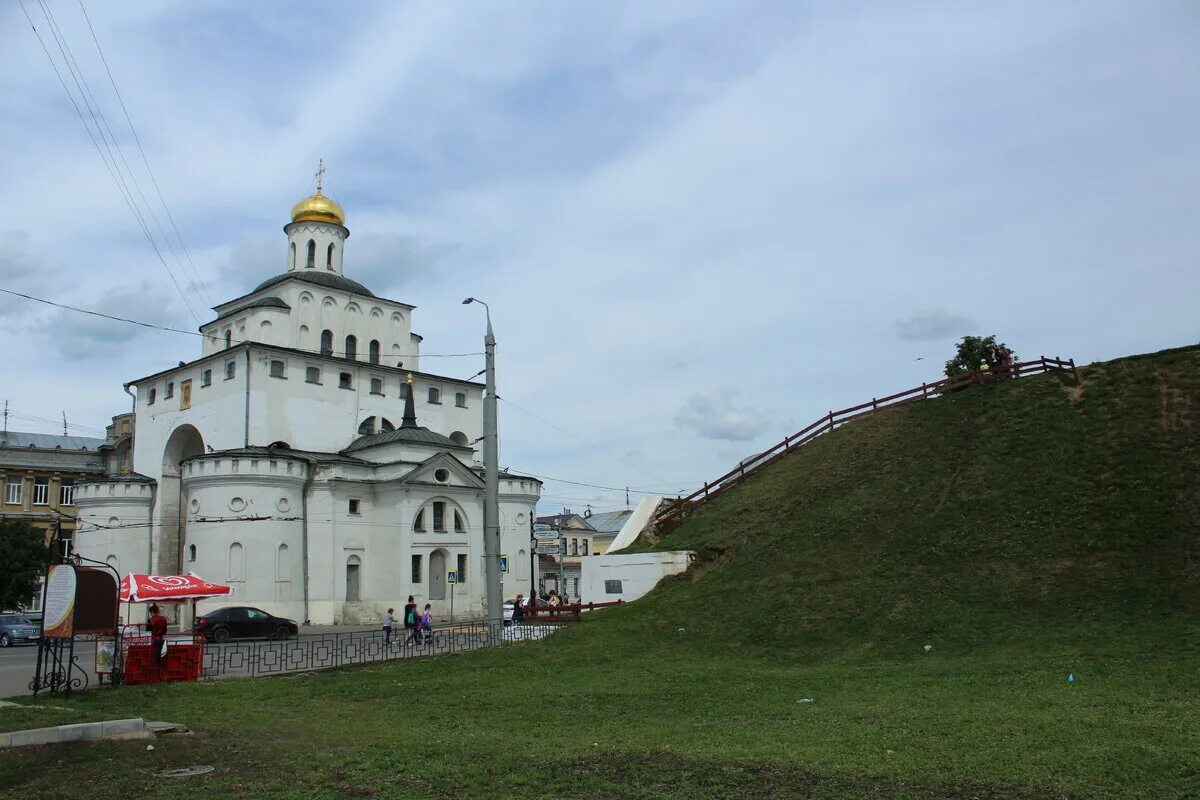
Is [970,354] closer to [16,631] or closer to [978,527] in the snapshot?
[978,527]

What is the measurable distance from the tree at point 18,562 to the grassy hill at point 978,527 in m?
37.1

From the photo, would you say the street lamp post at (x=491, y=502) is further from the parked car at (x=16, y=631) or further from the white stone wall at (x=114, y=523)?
the white stone wall at (x=114, y=523)

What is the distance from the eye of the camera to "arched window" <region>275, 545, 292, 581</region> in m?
43.4

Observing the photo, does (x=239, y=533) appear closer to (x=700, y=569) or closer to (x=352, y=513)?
(x=352, y=513)

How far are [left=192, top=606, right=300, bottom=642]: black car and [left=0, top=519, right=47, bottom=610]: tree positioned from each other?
18.8m

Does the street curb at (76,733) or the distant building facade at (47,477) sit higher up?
the distant building facade at (47,477)

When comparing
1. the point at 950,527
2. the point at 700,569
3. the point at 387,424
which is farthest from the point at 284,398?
the point at 950,527

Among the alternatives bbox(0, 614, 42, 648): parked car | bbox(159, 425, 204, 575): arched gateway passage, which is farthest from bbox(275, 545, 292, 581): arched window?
bbox(0, 614, 42, 648): parked car

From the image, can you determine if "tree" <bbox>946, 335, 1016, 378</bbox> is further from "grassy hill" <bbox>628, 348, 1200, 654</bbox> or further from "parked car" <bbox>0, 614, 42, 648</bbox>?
"parked car" <bbox>0, 614, 42, 648</bbox>

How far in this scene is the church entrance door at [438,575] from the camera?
47344mm

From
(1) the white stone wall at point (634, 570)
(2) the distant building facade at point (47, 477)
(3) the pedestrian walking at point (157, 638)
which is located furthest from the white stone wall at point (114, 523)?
(3) the pedestrian walking at point (157, 638)

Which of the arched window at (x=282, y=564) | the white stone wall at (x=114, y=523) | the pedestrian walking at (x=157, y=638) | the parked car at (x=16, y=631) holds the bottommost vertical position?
the pedestrian walking at (x=157, y=638)

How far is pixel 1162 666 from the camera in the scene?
15648mm

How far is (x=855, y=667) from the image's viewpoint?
1850 centimetres
